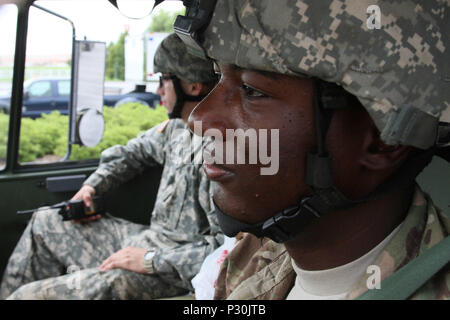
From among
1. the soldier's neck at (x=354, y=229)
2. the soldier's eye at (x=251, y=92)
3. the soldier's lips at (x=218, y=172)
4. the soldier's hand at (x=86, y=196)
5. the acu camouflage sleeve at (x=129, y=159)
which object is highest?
the soldier's eye at (x=251, y=92)

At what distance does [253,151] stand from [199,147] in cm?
188

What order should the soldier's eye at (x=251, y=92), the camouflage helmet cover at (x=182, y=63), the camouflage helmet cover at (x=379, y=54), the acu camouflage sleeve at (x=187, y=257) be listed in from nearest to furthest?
the camouflage helmet cover at (x=379, y=54), the soldier's eye at (x=251, y=92), the acu camouflage sleeve at (x=187, y=257), the camouflage helmet cover at (x=182, y=63)

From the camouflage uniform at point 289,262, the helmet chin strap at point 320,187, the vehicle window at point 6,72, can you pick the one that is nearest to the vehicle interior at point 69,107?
the vehicle window at point 6,72

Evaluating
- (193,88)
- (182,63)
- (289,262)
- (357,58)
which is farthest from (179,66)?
(357,58)

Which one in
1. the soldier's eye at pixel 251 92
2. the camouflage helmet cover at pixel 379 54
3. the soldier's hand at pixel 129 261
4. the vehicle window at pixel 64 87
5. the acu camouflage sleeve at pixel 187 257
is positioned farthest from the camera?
the vehicle window at pixel 64 87

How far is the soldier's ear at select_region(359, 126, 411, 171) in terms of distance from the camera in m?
1.11

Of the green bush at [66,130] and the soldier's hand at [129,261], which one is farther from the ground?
the green bush at [66,130]

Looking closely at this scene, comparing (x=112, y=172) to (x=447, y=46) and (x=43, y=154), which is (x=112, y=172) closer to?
(x=43, y=154)

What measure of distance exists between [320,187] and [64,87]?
280cm

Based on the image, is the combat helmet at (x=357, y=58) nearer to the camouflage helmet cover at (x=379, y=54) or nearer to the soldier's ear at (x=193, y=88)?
the camouflage helmet cover at (x=379, y=54)

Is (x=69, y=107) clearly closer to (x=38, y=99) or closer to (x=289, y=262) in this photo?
(x=38, y=99)

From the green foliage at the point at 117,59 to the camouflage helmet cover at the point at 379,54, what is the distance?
2.68m

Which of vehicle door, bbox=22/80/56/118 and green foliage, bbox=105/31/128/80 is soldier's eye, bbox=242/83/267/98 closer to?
vehicle door, bbox=22/80/56/118

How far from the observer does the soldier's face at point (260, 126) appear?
1084mm
